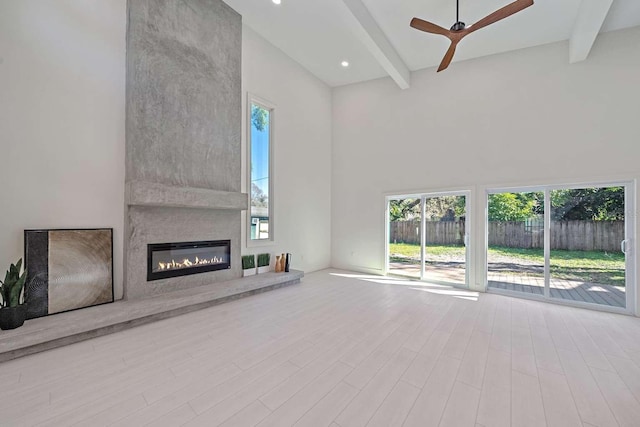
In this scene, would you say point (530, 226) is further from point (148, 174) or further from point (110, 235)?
point (110, 235)

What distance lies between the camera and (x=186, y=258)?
13.6ft

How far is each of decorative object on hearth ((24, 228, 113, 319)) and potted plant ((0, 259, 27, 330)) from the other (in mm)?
204

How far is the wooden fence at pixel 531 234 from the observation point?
14.3ft

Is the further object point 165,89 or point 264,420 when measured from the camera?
point 165,89

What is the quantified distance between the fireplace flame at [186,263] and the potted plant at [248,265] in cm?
46

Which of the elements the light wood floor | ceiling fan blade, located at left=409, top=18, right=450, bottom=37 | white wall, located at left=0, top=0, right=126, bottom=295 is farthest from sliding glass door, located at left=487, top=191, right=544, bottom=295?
white wall, located at left=0, top=0, right=126, bottom=295

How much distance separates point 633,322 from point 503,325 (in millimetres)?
1972

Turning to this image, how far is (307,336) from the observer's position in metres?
3.02

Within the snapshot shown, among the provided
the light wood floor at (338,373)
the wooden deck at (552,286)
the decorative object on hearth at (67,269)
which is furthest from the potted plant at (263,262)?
the wooden deck at (552,286)

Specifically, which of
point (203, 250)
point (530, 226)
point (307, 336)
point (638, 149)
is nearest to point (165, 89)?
point (203, 250)

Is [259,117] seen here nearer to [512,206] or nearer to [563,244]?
[512,206]

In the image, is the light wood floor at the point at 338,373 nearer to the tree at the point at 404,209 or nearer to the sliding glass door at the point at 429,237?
the sliding glass door at the point at 429,237

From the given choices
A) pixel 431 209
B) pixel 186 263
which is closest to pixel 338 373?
pixel 186 263

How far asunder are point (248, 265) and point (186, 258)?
1.16 metres
